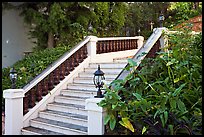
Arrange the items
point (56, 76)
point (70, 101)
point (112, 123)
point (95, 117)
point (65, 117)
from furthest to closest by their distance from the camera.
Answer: point (56, 76), point (70, 101), point (65, 117), point (95, 117), point (112, 123)

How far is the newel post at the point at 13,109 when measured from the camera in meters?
4.97

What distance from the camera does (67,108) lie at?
543 centimetres

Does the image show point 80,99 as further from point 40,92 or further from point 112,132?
point 112,132

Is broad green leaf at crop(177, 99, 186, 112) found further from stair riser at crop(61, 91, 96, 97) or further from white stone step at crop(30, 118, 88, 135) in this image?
stair riser at crop(61, 91, 96, 97)

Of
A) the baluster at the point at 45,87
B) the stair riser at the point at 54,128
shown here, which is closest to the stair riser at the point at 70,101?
the baluster at the point at 45,87

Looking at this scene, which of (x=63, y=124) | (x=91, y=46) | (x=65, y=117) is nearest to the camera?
(x=63, y=124)

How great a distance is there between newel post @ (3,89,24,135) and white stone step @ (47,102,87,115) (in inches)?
30.2

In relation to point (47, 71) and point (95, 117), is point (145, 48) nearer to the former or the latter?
point (95, 117)

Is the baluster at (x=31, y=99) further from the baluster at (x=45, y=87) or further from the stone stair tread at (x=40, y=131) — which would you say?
the stone stair tread at (x=40, y=131)

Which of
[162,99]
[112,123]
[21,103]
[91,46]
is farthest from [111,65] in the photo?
[162,99]

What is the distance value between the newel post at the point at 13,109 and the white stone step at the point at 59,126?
1.13 ft

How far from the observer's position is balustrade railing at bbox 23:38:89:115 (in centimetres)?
554

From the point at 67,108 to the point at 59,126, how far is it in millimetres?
584

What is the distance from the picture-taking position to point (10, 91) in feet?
16.2
